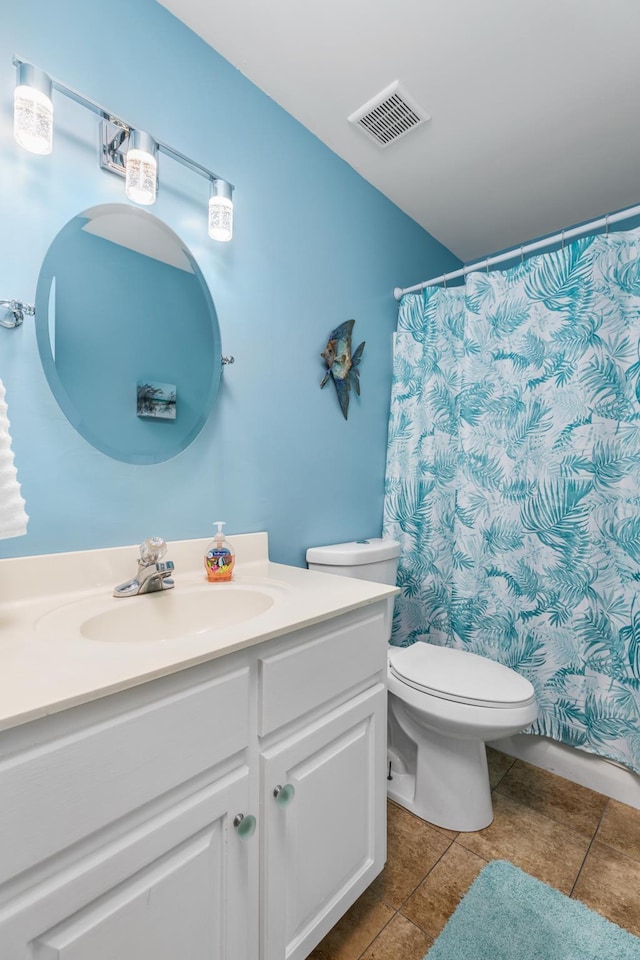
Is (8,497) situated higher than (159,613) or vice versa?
(8,497)

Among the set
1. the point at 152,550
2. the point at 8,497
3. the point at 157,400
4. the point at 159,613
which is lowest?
the point at 159,613

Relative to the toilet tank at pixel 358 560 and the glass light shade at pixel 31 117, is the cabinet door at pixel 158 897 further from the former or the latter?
the glass light shade at pixel 31 117

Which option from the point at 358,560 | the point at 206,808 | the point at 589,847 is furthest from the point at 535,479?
the point at 206,808

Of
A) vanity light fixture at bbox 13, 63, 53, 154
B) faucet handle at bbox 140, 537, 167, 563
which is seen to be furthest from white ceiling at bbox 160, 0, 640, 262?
→ faucet handle at bbox 140, 537, 167, 563

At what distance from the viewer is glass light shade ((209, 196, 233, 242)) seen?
1263 millimetres

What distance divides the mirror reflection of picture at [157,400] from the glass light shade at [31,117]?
52 cm

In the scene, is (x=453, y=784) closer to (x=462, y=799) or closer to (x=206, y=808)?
(x=462, y=799)

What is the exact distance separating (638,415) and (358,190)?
4.55 feet

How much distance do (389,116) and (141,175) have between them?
0.99 meters

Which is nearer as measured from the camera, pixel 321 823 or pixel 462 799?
pixel 321 823

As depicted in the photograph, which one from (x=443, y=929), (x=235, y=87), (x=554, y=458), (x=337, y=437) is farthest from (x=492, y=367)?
(x=443, y=929)

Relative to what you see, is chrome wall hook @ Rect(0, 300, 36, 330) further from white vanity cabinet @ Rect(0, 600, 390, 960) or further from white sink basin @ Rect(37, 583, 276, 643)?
white vanity cabinet @ Rect(0, 600, 390, 960)

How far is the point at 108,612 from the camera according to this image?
93cm

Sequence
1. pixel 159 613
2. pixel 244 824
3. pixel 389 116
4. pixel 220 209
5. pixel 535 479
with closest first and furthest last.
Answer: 1. pixel 244 824
2. pixel 159 613
3. pixel 220 209
4. pixel 389 116
5. pixel 535 479
